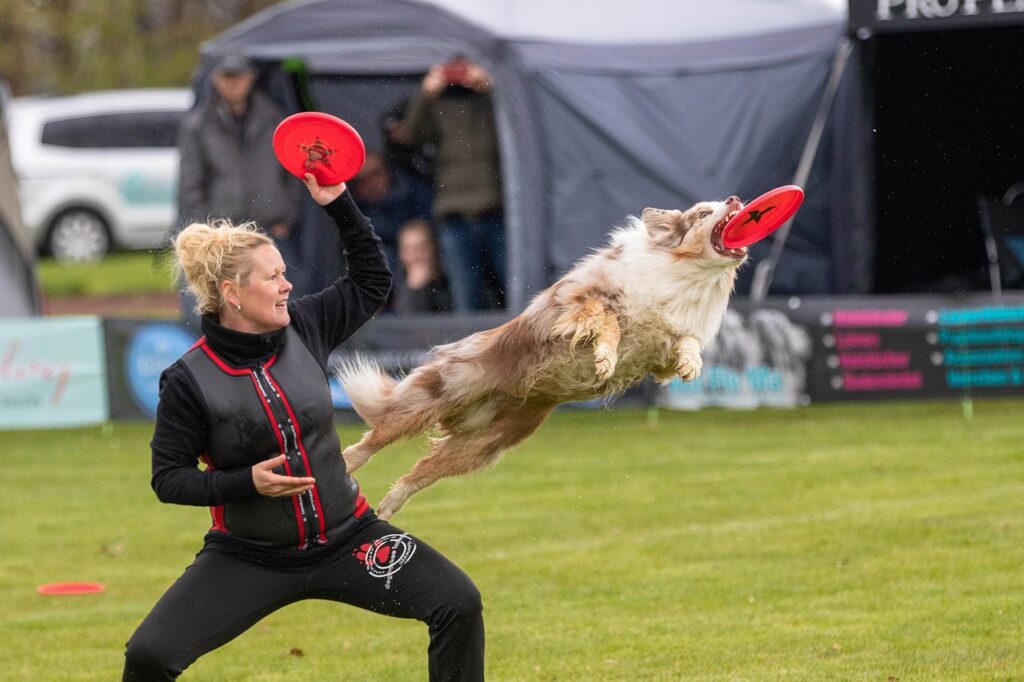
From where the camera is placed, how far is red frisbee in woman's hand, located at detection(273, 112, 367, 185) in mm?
5613

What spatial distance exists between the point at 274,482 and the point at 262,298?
68 cm

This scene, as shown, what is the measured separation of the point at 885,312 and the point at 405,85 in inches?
221

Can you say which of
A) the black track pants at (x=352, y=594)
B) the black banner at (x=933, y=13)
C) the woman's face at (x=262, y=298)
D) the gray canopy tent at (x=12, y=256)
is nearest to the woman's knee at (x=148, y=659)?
the black track pants at (x=352, y=594)

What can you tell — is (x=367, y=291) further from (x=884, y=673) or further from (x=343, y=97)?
(x=343, y=97)

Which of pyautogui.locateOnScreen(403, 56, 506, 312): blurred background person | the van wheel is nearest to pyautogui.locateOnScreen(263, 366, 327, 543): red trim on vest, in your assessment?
pyautogui.locateOnScreen(403, 56, 506, 312): blurred background person

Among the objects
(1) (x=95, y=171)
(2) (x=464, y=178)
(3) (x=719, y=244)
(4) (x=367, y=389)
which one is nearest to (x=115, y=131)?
(1) (x=95, y=171)

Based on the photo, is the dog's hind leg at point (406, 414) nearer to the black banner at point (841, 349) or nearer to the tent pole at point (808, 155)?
the black banner at point (841, 349)

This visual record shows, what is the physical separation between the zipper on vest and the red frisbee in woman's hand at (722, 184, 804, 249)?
5.80 feet

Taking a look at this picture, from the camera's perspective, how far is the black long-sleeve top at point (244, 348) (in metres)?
5.35

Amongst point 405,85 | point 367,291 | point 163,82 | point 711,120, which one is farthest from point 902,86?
point 163,82

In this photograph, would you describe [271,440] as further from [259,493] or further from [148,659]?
[148,659]

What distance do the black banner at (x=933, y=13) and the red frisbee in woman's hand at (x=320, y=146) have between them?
27.4 ft

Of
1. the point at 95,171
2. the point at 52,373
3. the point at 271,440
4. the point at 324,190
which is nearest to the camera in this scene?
the point at 271,440

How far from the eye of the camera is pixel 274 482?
205 inches
